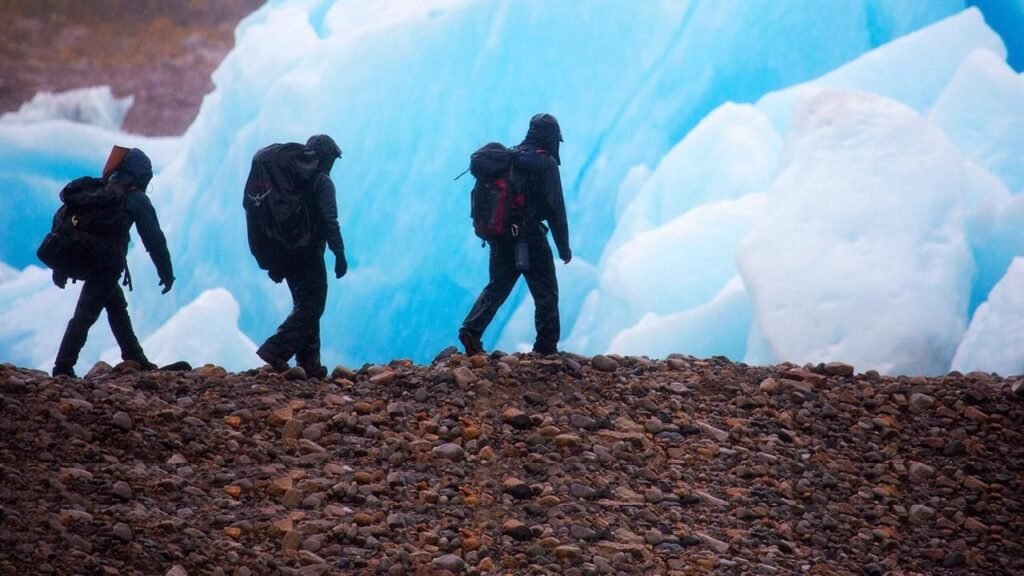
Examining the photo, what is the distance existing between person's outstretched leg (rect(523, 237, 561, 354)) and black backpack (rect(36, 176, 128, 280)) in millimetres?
2301

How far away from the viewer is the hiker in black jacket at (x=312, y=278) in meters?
6.52

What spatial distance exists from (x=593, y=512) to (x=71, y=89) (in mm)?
10022

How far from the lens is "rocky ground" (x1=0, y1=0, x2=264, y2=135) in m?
13.2

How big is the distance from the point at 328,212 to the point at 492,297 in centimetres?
111

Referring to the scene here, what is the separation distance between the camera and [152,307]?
13.6 m

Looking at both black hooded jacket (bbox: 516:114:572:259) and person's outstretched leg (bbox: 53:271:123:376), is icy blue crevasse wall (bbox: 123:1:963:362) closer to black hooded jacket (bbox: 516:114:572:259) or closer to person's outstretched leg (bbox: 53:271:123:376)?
black hooded jacket (bbox: 516:114:572:259)

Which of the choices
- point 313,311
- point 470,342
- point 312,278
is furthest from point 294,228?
point 470,342

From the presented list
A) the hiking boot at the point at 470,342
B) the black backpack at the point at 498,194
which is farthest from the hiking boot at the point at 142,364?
the black backpack at the point at 498,194

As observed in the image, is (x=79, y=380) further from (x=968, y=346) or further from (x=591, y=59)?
(x=591, y=59)

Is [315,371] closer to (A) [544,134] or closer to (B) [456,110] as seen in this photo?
(A) [544,134]

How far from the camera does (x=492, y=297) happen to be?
6.95 metres

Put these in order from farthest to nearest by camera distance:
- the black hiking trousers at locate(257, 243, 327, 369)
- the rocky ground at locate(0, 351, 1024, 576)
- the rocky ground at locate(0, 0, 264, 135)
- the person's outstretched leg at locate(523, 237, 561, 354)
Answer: the rocky ground at locate(0, 0, 264, 135) → the person's outstretched leg at locate(523, 237, 561, 354) → the black hiking trousers at locate(257, 243, 327, 369) → the rocky ground at locate(0, 351, 1024, 576)

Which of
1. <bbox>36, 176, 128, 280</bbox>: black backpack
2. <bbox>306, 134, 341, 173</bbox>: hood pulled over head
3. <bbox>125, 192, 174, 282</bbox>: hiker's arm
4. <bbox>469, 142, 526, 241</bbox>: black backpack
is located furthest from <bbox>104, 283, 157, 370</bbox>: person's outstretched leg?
<bbox>469, 142, 526, 241</bbox>: black backpack

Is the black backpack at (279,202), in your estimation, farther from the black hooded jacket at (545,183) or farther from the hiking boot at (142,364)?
the black hooded jacket at (545,183)
